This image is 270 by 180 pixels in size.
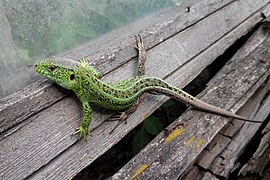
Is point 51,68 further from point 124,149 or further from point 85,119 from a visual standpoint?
point 124,149

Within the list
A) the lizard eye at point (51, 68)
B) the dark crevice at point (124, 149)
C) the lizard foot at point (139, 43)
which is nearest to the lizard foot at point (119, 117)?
the lizard foot at point (139, 43)

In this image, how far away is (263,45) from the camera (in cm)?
336

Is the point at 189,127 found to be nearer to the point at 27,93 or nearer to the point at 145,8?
the point at 145,8

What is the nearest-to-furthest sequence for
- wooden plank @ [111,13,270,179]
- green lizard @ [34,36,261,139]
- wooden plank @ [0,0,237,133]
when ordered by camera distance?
wooden plank @ [0,0,237,133], green lizard @ [34,36,261,139], wooden plank @ [111,13,270,179]

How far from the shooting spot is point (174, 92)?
2.54m

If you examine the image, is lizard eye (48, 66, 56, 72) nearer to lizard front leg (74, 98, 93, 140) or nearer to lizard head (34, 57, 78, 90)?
lizard head (34, 57, 78, 90)

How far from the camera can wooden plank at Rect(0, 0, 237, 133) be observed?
1746 millimetres

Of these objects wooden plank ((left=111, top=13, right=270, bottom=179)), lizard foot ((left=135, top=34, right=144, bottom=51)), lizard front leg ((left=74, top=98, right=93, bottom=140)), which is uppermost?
lizard foot ((left=135, top=34, right=144, bottom=51))

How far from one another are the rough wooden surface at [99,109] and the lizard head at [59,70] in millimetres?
61

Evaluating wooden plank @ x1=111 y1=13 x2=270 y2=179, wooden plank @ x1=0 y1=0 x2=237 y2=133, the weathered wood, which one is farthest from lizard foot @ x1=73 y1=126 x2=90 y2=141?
the weathered wood

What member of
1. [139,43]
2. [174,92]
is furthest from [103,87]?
[174,92]

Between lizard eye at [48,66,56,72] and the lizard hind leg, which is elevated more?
lizard eye at [48,66,56,72]

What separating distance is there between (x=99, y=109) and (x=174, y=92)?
1.88ft

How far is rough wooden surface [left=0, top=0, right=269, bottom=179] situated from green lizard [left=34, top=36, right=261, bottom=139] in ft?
0.18
